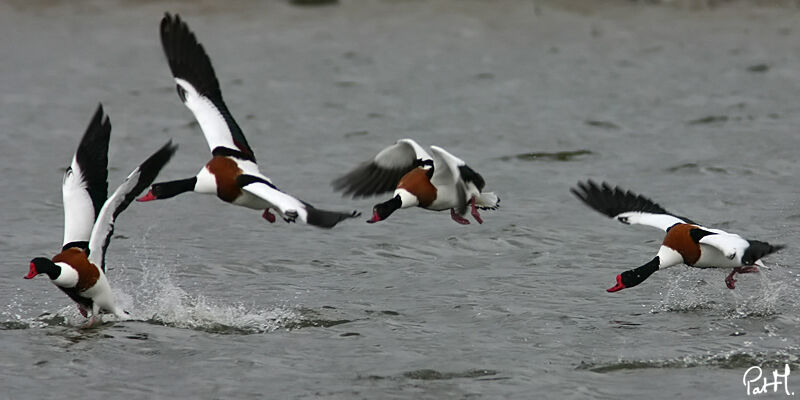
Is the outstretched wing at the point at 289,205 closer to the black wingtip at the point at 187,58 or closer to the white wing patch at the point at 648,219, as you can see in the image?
the black wingtip at the point at 187,58

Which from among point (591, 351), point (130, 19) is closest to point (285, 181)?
point (591, 351)

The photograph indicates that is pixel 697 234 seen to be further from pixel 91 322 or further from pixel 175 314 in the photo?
pixel 91 322


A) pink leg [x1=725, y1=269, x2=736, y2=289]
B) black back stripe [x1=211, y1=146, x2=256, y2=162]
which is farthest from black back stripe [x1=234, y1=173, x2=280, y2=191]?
pink leg [x1=725, y1=269, x2=736, y2=289]

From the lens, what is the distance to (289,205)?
8102mm

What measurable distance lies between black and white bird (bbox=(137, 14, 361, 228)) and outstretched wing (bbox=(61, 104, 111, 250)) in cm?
48

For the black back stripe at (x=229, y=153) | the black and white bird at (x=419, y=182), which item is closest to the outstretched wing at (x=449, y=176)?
the black and white bird at (x=419, y=182)

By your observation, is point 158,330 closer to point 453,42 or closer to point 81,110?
point 81,110

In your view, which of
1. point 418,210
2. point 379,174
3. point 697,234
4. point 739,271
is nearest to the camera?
point 697,234

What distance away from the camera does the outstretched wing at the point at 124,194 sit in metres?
8.75

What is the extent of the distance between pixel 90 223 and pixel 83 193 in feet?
0.73

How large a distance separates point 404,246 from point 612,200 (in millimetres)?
2374

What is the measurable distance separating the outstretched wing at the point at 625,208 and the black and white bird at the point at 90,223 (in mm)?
3183
